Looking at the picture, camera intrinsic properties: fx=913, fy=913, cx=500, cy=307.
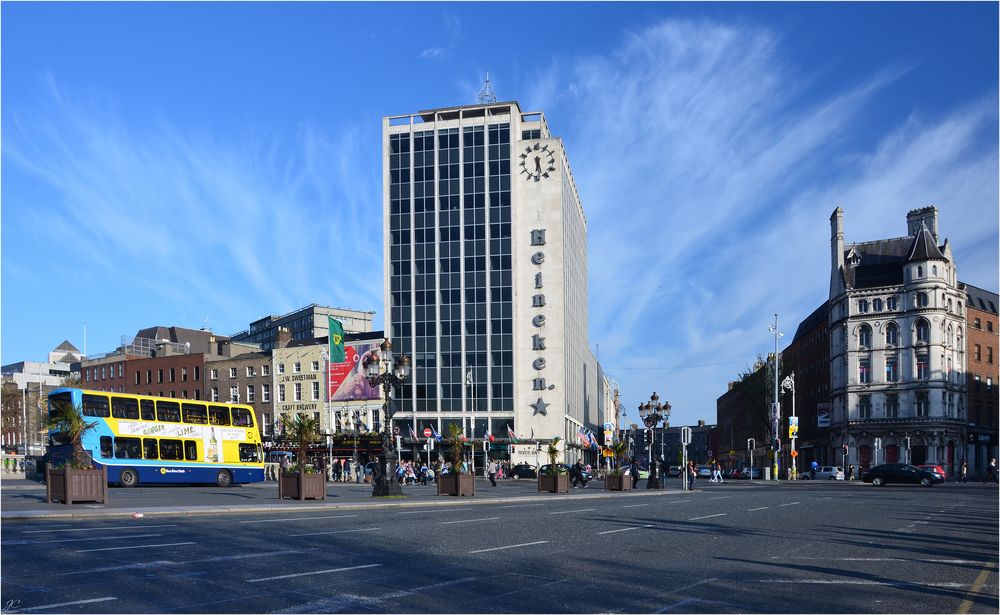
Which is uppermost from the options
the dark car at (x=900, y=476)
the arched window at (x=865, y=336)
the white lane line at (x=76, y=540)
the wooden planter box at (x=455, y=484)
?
the arched window at (x=865, y=336)

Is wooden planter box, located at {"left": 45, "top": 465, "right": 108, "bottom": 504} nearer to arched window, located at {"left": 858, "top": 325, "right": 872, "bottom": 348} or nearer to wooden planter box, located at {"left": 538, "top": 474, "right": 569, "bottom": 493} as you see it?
wooden planter box, located at {"left": 538, "top": 474, "right": 569, "bottom": 493}

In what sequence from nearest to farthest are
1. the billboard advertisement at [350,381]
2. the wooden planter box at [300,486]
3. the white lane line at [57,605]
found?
the white lane line at [57,605] < the wooden planter box at [300,486] < the billboard advertisement at [350,381]

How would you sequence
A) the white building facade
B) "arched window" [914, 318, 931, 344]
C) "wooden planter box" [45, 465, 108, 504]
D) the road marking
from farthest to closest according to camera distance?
"arched window" [914, 318, 931, 344] < the white building facade < "wooden planter box" [45, 465, 108, 504] < the road marking

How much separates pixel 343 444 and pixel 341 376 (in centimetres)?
778

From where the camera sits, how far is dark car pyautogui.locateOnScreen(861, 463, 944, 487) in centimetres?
6047

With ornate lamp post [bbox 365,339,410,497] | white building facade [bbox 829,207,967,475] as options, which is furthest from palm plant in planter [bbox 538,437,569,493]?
white building facade [bbox 829,207,967,475]

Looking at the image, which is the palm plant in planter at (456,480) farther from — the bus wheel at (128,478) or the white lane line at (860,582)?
the white lane line at (860,582)

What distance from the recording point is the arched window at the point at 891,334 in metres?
92.5

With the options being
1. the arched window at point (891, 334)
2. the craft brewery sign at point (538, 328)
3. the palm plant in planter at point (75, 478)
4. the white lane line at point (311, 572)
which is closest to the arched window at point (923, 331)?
the arched window at point (891, 334)

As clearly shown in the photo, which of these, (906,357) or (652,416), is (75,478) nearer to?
(652,416)

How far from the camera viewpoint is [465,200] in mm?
95438

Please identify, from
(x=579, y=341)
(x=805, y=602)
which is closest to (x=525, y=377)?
(x=579, y=341)

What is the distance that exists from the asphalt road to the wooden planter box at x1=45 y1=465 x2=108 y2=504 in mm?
6603

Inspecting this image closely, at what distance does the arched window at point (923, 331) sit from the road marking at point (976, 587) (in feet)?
273
